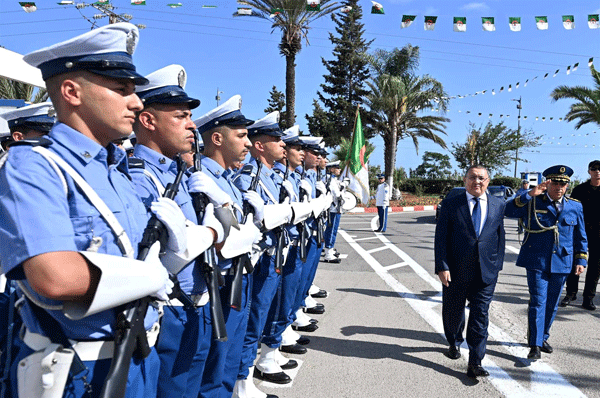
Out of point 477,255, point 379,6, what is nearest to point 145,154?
point 477,255

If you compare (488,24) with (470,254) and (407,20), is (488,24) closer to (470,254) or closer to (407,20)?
(407,20)

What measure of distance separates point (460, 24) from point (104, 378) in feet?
45.6

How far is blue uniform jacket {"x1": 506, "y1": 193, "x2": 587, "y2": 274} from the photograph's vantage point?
495 cm

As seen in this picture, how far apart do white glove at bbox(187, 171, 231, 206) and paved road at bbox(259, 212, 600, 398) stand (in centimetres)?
197

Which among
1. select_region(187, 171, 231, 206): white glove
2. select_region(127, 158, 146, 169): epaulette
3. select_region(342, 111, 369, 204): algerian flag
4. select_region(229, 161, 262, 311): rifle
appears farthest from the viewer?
select_region(342, 111, 369, 204): algerian flag

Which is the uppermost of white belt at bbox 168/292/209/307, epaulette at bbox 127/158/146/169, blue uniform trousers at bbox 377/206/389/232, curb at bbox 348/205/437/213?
epaulette at bbox 127/158/146/169

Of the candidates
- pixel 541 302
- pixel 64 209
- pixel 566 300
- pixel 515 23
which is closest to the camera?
pixel 64 209

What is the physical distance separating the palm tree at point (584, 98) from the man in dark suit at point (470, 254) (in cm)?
2069

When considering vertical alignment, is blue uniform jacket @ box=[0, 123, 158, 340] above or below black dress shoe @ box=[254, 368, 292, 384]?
above

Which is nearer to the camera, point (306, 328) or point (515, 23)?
point (306, 328)

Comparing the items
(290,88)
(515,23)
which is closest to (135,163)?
(515,23)

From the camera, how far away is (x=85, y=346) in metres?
1.67

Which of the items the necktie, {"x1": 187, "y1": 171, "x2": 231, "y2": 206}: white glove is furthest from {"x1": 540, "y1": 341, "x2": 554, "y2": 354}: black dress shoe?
{"x1": 187, "y1": 171, "x2": 231, "y2": 206}: white glove

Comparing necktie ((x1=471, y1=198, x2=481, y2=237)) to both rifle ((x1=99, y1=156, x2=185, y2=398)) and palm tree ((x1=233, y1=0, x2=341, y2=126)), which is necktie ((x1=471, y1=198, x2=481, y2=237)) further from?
palm tree ((x1=233, y1=0, x2=341, y2=126))
